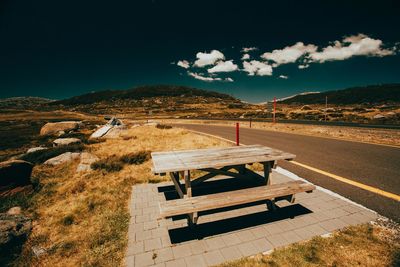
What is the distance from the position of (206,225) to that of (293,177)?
360 centimetres

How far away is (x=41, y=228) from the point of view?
454 centimetres

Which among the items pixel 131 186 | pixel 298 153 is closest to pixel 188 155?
pixel 131 186

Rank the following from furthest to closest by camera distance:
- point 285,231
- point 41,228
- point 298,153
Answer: point 298,153 → point 41,228 → point 285,231

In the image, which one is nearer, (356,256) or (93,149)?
(356,256)

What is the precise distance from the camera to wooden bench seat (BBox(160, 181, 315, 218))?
3531 mm

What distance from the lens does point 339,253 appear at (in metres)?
3.27

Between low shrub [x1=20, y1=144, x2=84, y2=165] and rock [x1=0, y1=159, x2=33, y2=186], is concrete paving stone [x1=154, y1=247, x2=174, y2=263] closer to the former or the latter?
rock [x1=0, y1=159, x2=33, y2=186]

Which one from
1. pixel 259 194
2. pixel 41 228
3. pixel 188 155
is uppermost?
pixel 188 155

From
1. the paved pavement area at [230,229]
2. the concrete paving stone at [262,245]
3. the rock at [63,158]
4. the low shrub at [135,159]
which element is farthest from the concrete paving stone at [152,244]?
the rock at [63,158]

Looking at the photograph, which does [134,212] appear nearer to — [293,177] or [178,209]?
[178,209]

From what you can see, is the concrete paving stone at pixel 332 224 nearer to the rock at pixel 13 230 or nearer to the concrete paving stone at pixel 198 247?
the concrete paving stone at pixel 198 247

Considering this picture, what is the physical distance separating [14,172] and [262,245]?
7.36 metres

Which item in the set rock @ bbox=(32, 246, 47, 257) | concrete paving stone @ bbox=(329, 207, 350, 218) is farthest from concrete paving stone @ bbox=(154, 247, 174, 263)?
concrete paving stone @ bbox=(329, 207, 350, 218)

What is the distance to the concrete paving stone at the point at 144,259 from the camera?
10.7 feet
